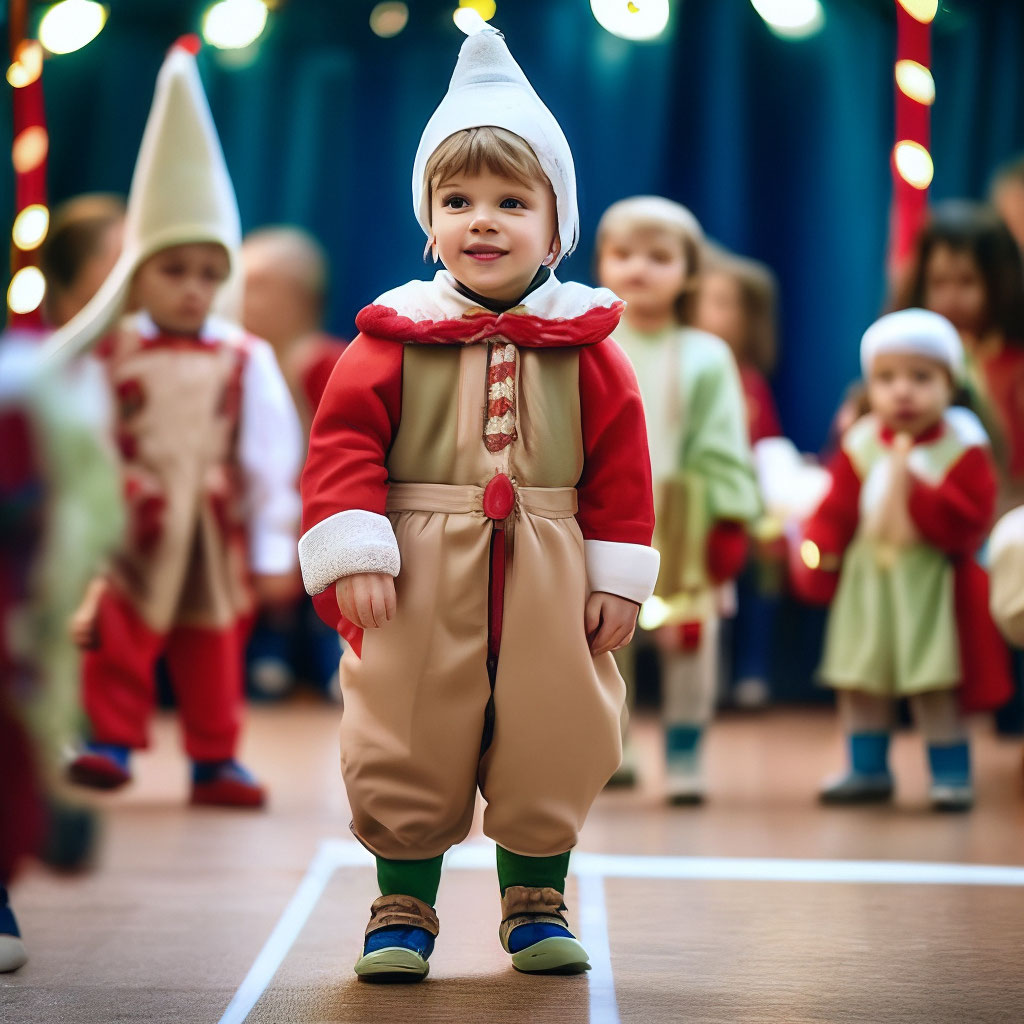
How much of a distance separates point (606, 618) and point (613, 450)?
240 millimetres

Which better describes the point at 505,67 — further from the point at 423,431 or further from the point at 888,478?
the point at 888,478

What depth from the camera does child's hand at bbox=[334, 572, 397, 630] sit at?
2.12 metres

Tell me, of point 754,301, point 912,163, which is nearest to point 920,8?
point 912,163

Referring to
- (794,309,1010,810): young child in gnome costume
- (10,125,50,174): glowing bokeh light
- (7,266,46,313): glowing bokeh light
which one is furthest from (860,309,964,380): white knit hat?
(10,125,50,174): glowing bokeh light

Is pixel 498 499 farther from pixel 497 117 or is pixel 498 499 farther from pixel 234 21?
pixel 234 21

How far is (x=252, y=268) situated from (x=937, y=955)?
3609 mm

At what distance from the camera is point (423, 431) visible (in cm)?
221

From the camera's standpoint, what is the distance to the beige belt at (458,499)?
2197mm

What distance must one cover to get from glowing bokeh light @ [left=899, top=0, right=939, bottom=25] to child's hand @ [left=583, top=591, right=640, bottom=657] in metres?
2.37

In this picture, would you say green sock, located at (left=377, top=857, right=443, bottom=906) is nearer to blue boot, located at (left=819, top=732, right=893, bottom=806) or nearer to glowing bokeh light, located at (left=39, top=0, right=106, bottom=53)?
blue boot, located at (left=819, top=732, right=893, bottom=806)

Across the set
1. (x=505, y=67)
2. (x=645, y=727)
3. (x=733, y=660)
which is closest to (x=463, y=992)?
(x=505, y=67)

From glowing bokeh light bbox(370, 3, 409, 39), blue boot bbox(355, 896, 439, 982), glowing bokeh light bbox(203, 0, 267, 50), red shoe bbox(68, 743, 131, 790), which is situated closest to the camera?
blue boot bbox(355, 896, 439, 982)

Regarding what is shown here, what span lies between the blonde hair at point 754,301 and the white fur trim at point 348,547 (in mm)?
3225

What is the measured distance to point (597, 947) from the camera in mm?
2373
